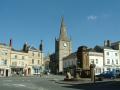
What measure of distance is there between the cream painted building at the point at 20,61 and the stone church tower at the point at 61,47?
960 cm

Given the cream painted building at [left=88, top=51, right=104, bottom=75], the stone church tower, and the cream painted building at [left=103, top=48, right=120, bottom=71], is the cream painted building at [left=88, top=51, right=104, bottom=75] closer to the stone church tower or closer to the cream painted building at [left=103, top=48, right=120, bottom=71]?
the cream painted building at [left=103, top=48, right=120, bottom=71]

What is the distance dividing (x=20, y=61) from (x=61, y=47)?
25733 millimetres

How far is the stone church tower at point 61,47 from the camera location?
12413 cm

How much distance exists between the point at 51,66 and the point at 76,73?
8935 cm

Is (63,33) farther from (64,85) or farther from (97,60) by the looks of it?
(64,85)

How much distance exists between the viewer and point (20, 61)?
4264 inches

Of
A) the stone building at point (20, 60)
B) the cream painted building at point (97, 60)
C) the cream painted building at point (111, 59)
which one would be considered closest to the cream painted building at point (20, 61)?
the stone building at point (20, 60)

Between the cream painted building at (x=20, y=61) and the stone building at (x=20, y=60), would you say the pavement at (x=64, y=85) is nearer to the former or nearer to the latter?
the cream painted building at (x=20, y=61)

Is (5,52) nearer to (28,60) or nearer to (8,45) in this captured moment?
(8,45)

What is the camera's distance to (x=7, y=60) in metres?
102

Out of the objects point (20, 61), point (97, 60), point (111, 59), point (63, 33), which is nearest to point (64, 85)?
point (97, 60)

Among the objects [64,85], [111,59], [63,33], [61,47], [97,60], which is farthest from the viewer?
[63,33]

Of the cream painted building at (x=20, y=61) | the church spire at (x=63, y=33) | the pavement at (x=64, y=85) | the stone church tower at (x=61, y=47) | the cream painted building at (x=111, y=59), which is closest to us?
the pavement at (x=64, y=85)

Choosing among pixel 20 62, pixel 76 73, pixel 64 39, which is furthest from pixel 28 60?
pixel 76 73
